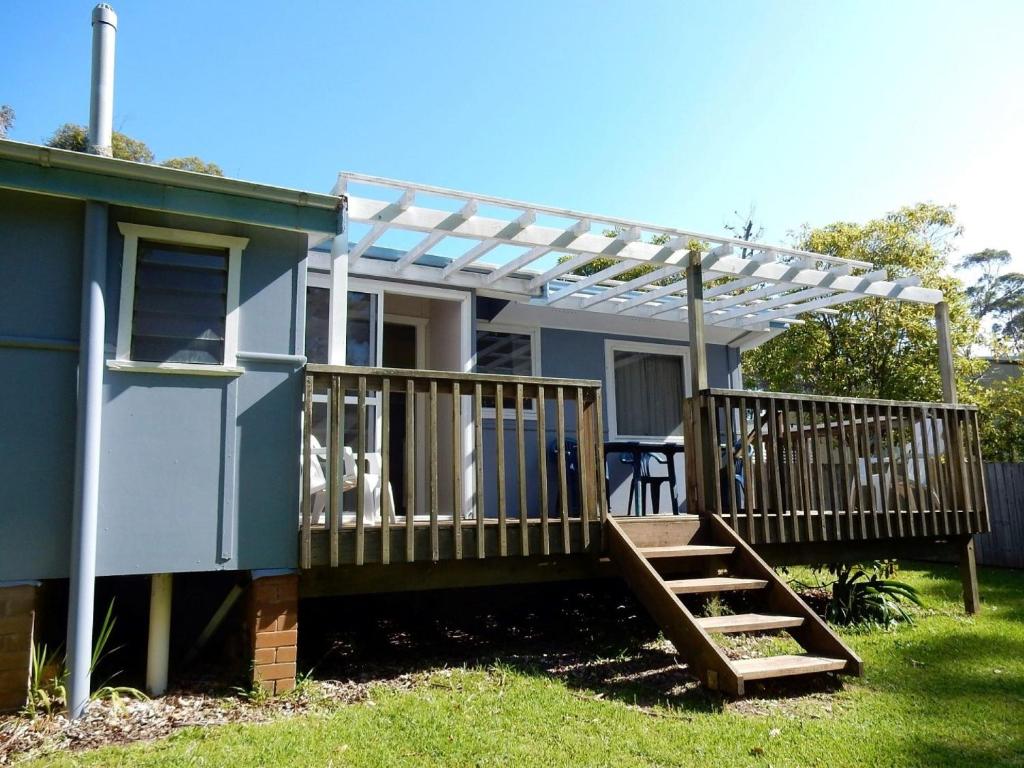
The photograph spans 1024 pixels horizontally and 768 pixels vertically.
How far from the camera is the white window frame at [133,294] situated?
4.29m

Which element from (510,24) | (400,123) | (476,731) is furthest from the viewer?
(400,123)

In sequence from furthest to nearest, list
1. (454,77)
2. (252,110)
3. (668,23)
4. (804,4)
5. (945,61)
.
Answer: (252,110) → (454,77) → (668,23) → (945,61) → (804,4)

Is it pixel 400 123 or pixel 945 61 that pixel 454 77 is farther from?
pixel 945 61

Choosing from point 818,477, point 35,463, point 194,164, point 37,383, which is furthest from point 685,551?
point 194,164

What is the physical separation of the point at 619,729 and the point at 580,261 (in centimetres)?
361

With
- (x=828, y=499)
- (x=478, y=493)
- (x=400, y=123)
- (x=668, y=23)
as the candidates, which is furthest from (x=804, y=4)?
(x=400, y=123)

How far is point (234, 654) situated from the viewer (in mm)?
4883

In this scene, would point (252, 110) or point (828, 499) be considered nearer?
point (828, 499)

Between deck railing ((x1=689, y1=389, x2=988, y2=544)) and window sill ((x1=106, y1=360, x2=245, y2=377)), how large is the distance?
355 cm

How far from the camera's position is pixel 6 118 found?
763 inches

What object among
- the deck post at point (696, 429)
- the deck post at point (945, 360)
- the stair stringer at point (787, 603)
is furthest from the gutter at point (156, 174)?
the deck post at point (945, 360)

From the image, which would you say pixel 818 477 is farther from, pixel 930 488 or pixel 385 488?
pixel 385 488

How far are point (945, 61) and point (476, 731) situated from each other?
972 centimetres

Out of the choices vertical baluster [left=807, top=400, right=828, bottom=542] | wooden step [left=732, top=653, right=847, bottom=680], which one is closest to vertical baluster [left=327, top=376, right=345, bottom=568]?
wooden step [left=732, top=653, right=847, bottom=680]
